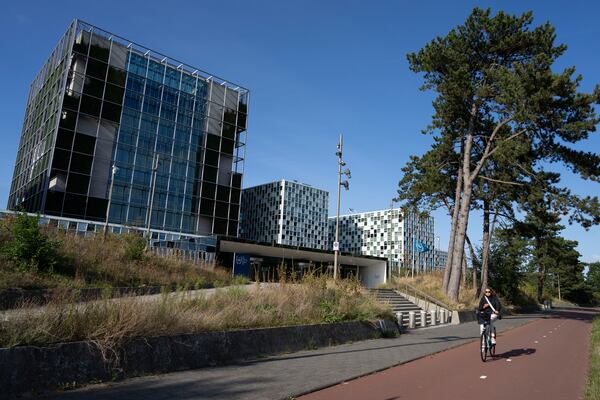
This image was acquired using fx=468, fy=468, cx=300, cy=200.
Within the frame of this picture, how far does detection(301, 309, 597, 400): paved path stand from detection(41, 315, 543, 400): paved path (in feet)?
1.33

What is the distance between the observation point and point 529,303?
48.3 meters

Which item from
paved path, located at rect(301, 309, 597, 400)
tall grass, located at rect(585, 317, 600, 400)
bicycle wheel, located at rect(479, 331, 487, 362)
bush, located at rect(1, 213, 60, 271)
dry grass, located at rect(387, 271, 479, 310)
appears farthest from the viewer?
dry grass, located at rect(387, 271, 479, 310)

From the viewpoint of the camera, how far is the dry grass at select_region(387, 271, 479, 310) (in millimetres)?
30378

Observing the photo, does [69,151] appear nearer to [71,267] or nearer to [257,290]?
[71,267]

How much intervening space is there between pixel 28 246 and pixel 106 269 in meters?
2.89

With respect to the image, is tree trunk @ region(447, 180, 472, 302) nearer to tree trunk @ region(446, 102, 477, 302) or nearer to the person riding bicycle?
tree trunk @ region(446, 102, 477, 302)

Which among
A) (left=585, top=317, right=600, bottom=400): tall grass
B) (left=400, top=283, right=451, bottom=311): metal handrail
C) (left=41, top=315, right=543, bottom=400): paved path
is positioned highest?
(left=400, top=283, right=451, bottom=311): metal handrail

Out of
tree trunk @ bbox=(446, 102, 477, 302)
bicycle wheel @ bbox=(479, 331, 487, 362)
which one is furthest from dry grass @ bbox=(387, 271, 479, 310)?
bicycle wheel @ bbox=(479, 331, 487, 362)

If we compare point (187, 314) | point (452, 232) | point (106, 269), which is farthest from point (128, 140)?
point (187, 314)

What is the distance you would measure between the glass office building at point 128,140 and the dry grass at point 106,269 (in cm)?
4012

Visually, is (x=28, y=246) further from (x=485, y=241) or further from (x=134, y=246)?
(x=485, y=241)

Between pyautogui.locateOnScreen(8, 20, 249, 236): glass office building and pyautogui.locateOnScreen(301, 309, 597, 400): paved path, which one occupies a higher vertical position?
pyautogui.locateOnScreen(8, 20, 249, 236): glass office building

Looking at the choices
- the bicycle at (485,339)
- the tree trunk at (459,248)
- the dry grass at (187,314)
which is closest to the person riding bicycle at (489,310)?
the bicycle at (485,339)

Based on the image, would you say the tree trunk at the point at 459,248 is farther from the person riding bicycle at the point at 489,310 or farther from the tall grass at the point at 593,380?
the person riding bicycle at the point at 489,310
